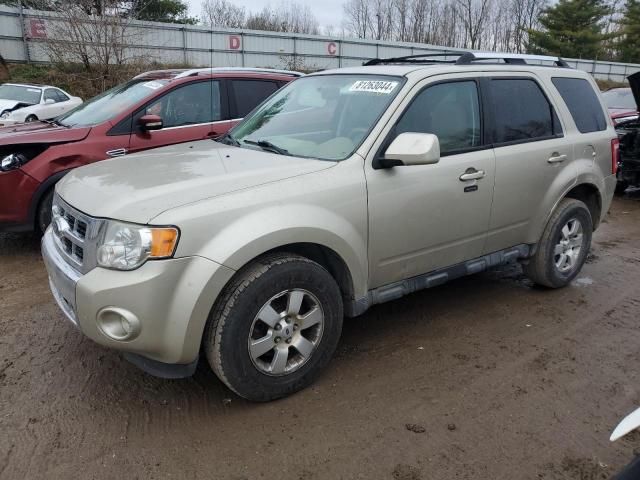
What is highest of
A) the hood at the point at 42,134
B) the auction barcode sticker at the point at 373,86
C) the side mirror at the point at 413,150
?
the auction barcode sticker at the point at 373,86

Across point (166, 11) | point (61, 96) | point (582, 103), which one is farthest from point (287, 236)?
point (166, 11)

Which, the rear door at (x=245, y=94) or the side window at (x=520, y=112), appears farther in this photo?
the rear door at (x=245, y=94)

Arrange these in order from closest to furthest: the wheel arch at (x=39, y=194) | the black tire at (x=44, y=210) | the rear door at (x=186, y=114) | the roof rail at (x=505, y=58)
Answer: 1. the roof rail at (x=505, y=58)
2. the wheel arch at (x=39, y=194)
3. the black tire at (x=44, y=210)
4. the rear door at (x=186, y=114)

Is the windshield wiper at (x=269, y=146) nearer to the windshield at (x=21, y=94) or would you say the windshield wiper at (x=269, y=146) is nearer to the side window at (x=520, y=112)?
the side window at (x=520, y=112)

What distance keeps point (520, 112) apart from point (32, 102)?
15.3 meters

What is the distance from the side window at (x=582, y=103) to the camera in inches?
179

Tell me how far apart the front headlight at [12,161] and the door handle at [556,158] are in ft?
15.2

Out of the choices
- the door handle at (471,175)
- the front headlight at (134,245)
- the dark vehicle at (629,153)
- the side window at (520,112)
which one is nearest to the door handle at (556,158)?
the side window at (520,112)

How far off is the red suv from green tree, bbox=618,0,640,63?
47281 mm

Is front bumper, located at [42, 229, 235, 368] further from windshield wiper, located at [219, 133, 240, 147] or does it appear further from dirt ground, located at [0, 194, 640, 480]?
windshield wiper, located at [219, 133, 240, 147]

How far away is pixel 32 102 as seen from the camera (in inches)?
617

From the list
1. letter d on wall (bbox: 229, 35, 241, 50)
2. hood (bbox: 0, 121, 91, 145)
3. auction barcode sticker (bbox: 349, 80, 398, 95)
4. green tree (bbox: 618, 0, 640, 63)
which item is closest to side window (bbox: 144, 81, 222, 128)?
hood (bbox: 0, 121, 91, 145)

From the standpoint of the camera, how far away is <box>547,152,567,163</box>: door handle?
14.0 ft

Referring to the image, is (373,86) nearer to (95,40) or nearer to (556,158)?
(556,158)
